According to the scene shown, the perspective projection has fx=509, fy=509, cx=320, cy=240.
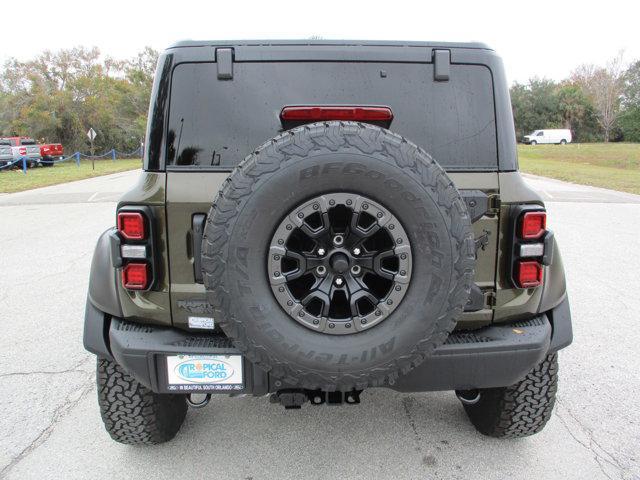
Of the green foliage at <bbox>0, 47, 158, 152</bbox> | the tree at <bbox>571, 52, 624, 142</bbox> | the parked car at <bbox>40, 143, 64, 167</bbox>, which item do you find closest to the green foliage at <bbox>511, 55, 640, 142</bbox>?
the tree at <bbox>571, 52, 624, 142</bbox>

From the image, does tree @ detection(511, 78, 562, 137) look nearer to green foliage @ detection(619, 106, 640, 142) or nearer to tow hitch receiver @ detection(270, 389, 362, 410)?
green foliage @ detection(619, 106, 640, 142)

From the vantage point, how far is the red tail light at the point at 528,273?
2.27 meters

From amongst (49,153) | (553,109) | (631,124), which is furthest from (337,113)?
(553,109)

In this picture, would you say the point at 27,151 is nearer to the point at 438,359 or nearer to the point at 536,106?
the point at 438,359

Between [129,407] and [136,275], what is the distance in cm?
78

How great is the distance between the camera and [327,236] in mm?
1926

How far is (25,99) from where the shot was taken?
132 feet

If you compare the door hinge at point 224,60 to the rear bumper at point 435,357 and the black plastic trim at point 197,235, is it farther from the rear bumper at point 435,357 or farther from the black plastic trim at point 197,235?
the rear bumper at point 435,357

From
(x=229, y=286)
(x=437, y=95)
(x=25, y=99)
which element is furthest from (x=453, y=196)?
(x=25, y=99)

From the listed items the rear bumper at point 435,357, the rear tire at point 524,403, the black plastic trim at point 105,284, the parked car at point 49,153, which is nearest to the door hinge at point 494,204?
the rear bumper at point 435,357

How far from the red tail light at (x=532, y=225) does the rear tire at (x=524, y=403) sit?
0.70 meters

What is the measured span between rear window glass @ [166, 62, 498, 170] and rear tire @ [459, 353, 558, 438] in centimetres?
111

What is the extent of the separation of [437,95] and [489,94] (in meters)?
0.24

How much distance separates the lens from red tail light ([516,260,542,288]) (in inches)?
89.3
